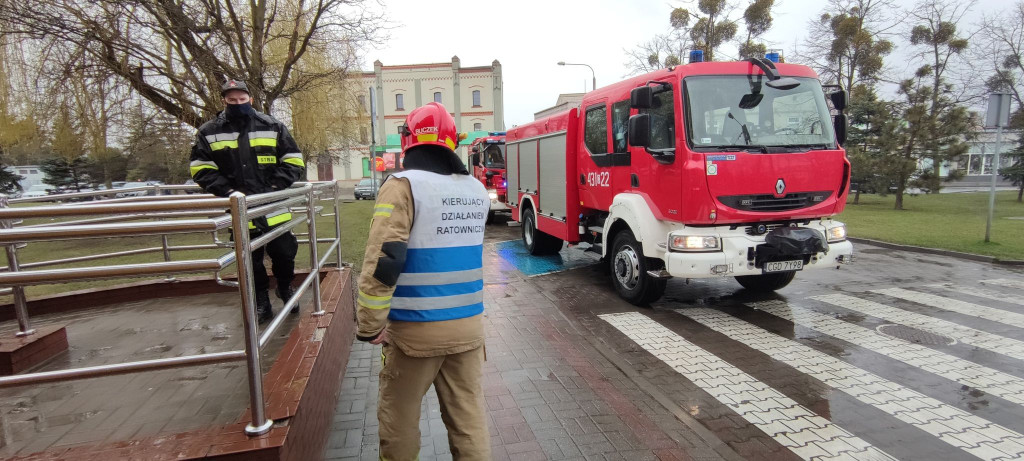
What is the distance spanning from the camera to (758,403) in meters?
3.82

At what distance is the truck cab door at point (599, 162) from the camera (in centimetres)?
699

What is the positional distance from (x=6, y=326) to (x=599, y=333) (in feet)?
17.5

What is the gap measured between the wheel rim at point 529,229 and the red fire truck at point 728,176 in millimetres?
3609

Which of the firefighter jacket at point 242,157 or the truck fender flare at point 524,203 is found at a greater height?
the firefighter jacket at point 242,157

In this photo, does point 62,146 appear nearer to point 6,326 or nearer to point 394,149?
point 6,326

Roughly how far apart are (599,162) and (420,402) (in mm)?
5577

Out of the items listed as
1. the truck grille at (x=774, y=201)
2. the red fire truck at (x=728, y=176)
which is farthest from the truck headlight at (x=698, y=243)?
the truck grille at (x=774, y=201)

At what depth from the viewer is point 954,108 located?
60.6 feet

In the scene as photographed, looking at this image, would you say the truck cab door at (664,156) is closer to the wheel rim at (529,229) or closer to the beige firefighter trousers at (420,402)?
the beige firefighter trousers at (420,402)

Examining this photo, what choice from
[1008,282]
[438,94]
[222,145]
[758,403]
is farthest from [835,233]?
[438,94]

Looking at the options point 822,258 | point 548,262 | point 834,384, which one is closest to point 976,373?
point 834,384

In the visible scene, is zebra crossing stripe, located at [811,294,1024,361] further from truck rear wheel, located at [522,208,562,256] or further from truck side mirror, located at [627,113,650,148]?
truck rear wheel, located at [522,208,562,256]

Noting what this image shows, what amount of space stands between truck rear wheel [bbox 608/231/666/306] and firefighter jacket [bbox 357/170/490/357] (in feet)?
13.8

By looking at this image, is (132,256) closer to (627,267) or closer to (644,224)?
(627,267)
